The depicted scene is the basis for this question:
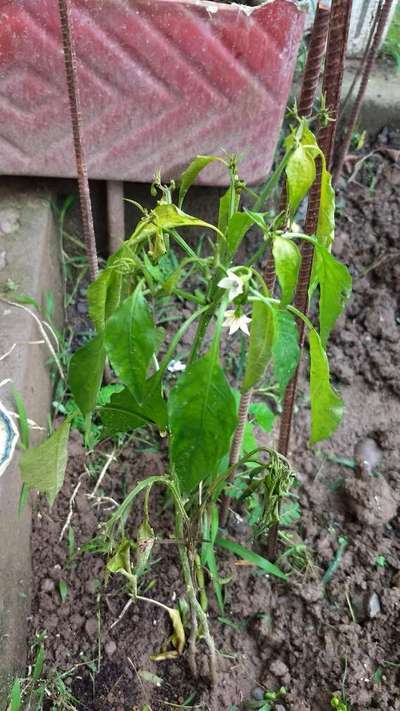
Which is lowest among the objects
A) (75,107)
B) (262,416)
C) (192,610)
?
(192,610)

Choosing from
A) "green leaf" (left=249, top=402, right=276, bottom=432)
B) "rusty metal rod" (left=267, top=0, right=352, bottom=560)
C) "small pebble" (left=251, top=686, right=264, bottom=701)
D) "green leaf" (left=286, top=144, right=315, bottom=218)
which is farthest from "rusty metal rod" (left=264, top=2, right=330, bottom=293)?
Result: "small pebble" (left=251, top=686, right=264, bottom=701)

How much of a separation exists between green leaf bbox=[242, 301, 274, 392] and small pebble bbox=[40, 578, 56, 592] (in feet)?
2.66

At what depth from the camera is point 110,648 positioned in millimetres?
1264

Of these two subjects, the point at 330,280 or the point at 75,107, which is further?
the point at 75,107

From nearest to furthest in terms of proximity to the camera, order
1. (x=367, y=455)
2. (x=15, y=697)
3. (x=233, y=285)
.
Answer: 1. (x=233, y=285)
2. (x=15, y=697)
3. (x=367, y=455)

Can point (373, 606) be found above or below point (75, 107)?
below

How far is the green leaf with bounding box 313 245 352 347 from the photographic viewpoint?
2.59 ft

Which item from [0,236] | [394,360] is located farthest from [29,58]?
[394,360]

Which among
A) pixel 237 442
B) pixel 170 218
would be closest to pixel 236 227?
pixel 170 218

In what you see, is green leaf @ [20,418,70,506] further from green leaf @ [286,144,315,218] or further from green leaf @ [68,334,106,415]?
green leaf @ [286,144,315,218]

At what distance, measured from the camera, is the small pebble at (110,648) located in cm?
126

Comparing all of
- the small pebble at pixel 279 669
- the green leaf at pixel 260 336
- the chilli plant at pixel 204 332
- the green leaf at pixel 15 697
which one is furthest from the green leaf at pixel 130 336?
the small pebble at pixel 279 669

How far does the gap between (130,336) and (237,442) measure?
523 millimetres

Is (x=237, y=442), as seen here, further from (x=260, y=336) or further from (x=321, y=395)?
(x=260, y=336)
